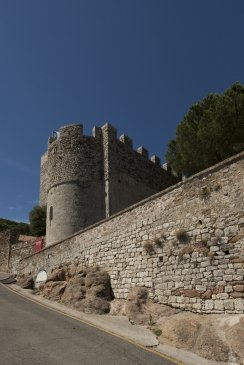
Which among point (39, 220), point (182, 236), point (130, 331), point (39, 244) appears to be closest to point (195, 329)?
point (130, 331)

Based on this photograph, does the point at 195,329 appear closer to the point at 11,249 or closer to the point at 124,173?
the point at 124,173

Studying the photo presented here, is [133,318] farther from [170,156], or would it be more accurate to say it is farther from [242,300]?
[170,156]

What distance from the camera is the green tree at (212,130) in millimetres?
20438

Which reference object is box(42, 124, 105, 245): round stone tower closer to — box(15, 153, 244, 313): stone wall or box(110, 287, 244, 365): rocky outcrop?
box(15, 153, 244, 313): stone wall

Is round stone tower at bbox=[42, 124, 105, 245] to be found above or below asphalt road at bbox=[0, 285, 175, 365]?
above

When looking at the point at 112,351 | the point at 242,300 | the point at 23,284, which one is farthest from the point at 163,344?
the point at 23,284

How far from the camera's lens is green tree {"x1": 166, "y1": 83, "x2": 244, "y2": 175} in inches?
805

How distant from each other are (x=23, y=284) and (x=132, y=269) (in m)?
9.15

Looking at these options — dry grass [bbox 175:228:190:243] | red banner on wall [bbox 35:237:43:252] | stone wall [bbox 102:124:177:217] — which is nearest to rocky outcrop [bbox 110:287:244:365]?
dry grass [bbox 175:228:190:243]

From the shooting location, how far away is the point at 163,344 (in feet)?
31.7

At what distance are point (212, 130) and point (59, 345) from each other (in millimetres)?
15012

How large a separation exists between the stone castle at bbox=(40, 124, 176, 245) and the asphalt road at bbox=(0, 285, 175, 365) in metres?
13.1

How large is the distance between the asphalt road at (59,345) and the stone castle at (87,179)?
13107mm

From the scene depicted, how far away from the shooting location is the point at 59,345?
29.2ft
